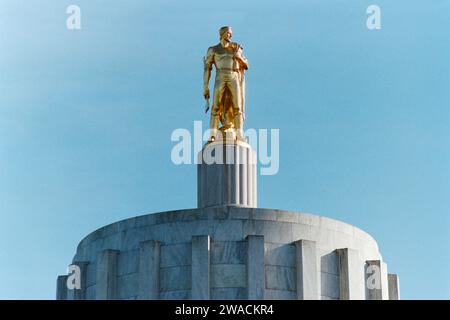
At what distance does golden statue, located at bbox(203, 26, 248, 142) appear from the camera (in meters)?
44.5

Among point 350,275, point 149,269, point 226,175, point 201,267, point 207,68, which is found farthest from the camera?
point 207,68

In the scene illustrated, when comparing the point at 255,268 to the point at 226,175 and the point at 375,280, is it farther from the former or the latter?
the point at 226,175

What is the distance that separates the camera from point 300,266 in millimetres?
39031

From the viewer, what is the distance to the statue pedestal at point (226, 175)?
4238cm

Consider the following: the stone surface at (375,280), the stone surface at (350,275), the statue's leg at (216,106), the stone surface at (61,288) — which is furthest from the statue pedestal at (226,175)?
the stone surface at (61,288)

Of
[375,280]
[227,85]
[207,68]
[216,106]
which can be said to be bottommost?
[375,280]

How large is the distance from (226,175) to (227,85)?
12.3 ft

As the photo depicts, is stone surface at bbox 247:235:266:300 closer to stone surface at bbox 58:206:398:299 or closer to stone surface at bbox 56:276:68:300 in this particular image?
stone surface at bbox 58:206:398:299

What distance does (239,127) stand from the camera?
44250 millimetres

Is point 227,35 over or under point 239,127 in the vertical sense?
over

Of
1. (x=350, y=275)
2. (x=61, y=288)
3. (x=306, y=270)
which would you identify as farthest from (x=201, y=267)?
(x=61, y=288)

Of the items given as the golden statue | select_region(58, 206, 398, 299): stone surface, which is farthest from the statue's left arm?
select_region(58, 206, 398, 299): stone surface
